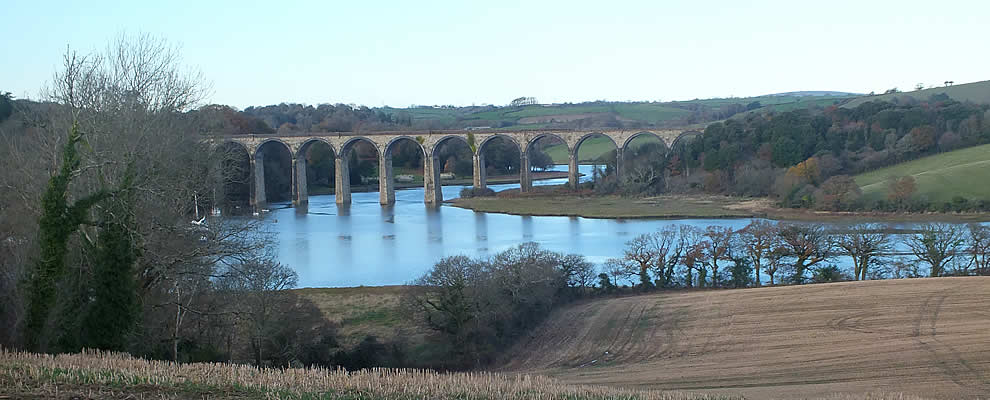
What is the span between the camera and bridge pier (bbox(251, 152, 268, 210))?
2003 inches

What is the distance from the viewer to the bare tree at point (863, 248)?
838 inches

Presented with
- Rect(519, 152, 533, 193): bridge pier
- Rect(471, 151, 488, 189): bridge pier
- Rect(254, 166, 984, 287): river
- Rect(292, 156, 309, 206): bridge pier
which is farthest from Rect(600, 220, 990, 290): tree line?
Rect(292, 156, 309, 206): bridge pier

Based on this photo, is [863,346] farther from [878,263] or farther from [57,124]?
[57,124]

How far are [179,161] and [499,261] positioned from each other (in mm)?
6618

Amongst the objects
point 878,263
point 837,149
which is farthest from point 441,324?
point 837,149

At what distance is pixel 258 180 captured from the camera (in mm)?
52438

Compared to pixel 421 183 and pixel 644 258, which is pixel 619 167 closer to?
pixel 421 183

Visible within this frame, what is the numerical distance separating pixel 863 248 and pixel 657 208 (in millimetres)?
20138

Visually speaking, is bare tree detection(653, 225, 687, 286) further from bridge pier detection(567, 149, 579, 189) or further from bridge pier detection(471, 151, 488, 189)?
bridge pier detection(471, 151, 488, 189)

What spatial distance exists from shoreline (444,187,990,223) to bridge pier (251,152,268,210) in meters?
10.8

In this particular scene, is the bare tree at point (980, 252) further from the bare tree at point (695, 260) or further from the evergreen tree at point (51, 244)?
the evergreen tree at point (51, 244)

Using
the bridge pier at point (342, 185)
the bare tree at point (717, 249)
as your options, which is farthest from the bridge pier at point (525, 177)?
the bare tree at point (717, 249)

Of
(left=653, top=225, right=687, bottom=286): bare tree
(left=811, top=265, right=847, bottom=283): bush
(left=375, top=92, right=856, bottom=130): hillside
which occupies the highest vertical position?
(left=375, top=92, right=856, bottom=130): hillside

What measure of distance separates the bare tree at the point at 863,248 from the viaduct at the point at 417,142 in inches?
1133
